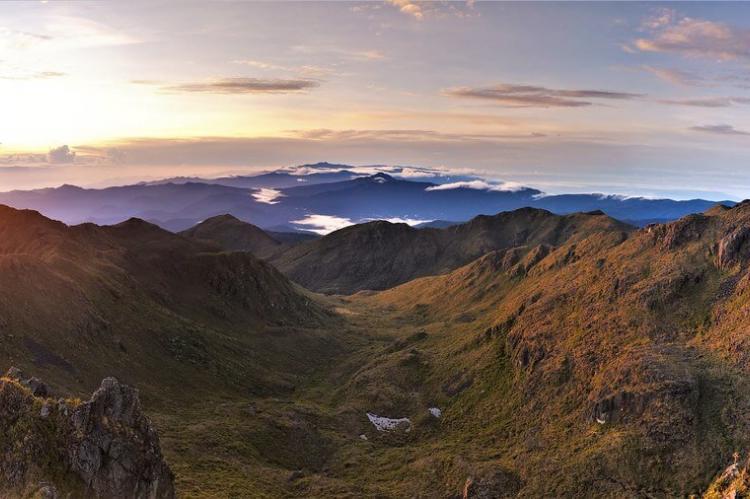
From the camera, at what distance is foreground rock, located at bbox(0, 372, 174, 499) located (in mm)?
35312

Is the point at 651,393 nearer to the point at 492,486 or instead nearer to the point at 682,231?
the point at 492,486

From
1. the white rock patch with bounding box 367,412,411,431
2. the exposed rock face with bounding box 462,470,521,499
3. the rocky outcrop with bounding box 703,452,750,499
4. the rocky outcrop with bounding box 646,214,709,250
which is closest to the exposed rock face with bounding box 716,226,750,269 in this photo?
the rocky outcrop with bounding box 646,214,709,250

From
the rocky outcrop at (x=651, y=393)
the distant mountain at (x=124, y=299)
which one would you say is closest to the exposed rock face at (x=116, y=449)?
the distant mountain at (x=124, y=299)

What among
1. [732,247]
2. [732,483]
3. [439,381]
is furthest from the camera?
[439,381]

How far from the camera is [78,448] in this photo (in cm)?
3847

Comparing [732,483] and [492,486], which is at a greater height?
[732,483]

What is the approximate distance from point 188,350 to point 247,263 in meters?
64.7

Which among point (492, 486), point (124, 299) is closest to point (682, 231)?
point (492, 486)

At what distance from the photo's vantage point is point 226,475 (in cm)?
6456

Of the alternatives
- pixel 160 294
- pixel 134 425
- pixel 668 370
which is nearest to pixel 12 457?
pixel 134 425

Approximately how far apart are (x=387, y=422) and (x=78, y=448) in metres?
58.3

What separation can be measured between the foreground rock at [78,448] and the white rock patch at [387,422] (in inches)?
1899

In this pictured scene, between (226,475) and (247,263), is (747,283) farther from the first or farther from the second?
(247,263)

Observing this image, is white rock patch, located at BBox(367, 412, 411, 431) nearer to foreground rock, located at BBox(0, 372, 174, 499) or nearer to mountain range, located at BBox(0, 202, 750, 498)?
mountain range, located at BBox(0, 202, 750, 498)
